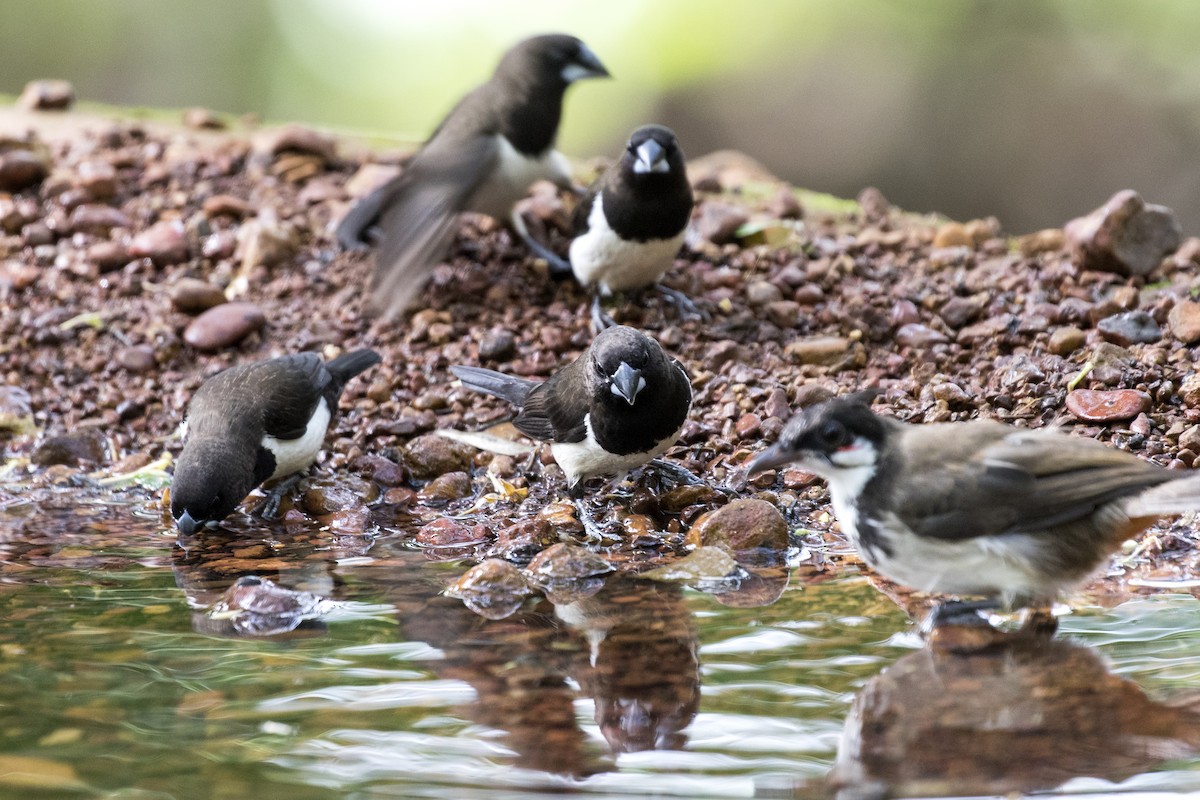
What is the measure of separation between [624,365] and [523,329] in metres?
1.80

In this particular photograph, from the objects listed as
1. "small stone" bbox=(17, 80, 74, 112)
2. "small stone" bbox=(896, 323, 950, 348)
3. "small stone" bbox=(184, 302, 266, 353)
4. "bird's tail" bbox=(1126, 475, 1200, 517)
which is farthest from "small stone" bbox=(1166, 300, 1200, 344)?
"small stone" bbox=(17, 80, 74, 112)

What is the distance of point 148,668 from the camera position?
358 cm

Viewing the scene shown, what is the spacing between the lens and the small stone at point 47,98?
9.38 meters

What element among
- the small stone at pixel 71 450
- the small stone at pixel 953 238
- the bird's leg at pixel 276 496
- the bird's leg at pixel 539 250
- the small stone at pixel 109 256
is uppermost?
the small stone at pixel 953 238

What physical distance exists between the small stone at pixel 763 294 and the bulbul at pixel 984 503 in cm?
249

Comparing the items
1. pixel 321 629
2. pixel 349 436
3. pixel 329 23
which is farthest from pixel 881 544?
pixel 329 23

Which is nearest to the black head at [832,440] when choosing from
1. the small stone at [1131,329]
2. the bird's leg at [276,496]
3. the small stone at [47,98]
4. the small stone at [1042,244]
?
the small stone at [1131,329]

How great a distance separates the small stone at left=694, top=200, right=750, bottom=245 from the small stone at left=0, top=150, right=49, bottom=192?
167 inches

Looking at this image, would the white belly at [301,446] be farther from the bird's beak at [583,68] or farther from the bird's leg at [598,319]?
the bird's beak at [583,68]

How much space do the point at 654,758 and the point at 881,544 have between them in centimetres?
121

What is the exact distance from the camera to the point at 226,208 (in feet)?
25.1

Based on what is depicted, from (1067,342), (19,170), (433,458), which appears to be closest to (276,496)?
(433,458)

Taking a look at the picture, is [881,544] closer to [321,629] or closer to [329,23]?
[321,629]

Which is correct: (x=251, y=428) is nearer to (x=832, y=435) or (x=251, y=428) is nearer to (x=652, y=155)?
(x=652, y=155)
